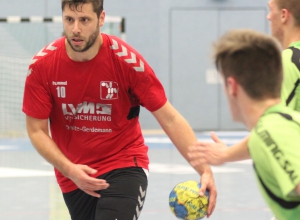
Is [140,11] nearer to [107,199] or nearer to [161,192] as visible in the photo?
[161,192]

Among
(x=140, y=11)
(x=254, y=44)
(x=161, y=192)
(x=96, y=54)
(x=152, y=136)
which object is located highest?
(x=254, y=44)

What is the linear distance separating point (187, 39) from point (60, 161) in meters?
13.4

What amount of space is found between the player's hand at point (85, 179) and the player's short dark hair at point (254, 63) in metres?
1.54

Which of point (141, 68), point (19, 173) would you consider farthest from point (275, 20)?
point (19, 173)

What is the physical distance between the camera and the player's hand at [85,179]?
366 cm

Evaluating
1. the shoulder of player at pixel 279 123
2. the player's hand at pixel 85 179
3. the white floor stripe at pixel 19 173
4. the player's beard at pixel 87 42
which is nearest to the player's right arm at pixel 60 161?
the player's hand at pixel 85 179

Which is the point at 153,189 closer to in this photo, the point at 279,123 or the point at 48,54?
the point at 48,54

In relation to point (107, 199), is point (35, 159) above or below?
below

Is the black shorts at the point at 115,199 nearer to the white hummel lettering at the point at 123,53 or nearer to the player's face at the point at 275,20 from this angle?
the white hummel lettering at the point at 123,53

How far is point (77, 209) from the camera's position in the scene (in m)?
4.12

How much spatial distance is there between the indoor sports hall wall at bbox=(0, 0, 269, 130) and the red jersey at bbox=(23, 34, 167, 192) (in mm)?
12640

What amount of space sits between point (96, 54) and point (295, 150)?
2153 mm

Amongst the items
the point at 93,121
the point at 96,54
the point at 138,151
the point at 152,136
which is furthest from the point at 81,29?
the point at 152,136

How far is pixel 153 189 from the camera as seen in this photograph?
8.16 meters
